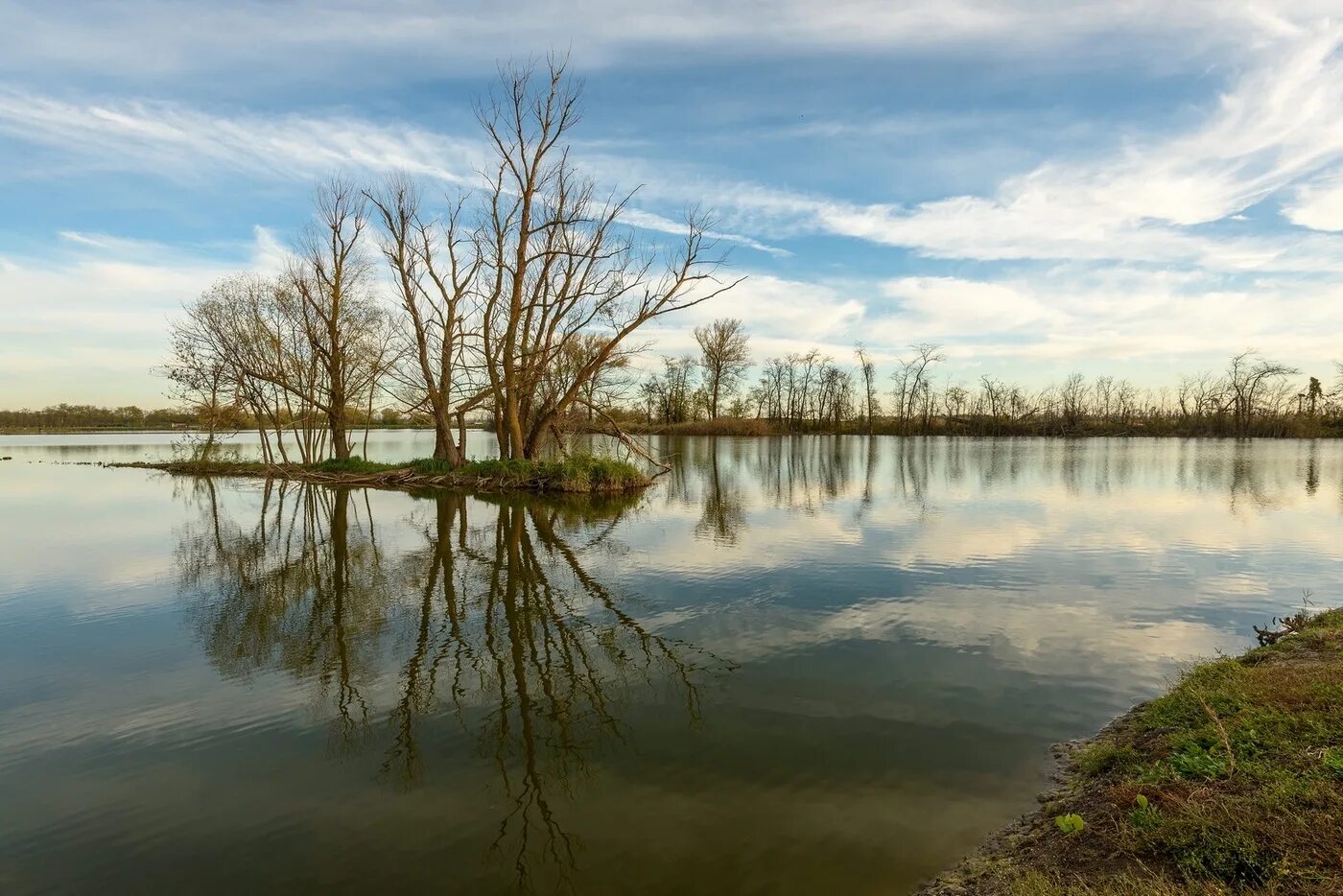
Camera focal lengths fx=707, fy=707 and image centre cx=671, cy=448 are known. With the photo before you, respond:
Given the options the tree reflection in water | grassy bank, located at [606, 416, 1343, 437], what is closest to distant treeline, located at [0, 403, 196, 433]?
grassy bank, located at [606, 416, 1343, 437]

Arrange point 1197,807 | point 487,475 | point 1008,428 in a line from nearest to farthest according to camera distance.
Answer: point 1197,807
point 487,475
point 1008,428

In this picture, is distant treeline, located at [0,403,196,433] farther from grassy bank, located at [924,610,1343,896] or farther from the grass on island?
grassy bank, located at [924,610,1343,896]

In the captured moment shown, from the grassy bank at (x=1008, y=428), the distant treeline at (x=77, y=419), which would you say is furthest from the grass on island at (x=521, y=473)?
the distant treeline at (x=77, y=419)

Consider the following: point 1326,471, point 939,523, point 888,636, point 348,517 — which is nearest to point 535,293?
point 348,517

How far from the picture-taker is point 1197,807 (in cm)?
384

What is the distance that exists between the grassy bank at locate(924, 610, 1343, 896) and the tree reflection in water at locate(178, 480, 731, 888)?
2.71 meters

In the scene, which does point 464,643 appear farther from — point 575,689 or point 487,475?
point 487,475

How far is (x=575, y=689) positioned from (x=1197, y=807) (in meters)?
4.81

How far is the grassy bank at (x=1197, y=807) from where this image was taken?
11.1 ft

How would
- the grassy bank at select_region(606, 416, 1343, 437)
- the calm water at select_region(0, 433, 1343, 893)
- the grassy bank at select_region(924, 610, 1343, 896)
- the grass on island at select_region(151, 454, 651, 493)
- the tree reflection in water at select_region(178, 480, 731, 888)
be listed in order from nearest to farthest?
1. the grassy bank at select_region(924, 610, 1343, 896)
2. the calm water at select_region(0, 433, 1343, 893)
3. the tree reflection in water at select_region(178, 480, 731, 888)
4. the grass on island at select_region(151, 454, 651, 493)
5. the grassy bank at select_region(606, 416, 1343, 437)

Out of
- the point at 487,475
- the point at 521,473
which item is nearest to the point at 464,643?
the point at 521,473

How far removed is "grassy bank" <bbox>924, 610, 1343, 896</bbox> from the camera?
338cm

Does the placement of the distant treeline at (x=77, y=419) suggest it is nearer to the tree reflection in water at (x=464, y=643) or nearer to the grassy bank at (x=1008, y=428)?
the grassy bank at (x=1008, y=428)

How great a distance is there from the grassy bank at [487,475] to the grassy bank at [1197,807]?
19137 mm
